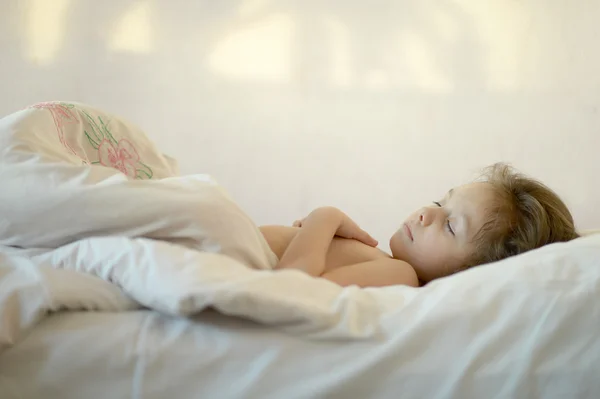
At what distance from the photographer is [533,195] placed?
0.98 metres

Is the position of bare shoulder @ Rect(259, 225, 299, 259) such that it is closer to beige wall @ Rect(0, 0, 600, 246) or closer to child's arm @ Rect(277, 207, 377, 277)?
child's arm @ Rect(277, 207, 377, 277)

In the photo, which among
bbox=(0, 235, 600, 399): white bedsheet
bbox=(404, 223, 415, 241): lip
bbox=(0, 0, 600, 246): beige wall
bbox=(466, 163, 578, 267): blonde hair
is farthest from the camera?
bbox=(0, 0, 600, 246): beige wall

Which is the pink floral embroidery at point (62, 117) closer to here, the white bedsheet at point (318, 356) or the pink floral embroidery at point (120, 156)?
the pink floral embroidery at point (120, 156)

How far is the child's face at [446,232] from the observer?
0.95 meters

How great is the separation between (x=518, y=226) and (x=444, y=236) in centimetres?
12

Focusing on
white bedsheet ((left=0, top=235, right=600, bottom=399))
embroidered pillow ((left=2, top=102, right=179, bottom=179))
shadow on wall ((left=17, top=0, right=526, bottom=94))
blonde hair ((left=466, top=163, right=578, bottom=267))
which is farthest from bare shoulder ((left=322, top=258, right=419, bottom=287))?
shadow on wall ((left=17, top=0, right=526, bottom=94))

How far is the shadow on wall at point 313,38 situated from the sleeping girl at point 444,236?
68 cm

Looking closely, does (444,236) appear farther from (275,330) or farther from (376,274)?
(275,330)

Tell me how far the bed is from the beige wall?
97 centimetres

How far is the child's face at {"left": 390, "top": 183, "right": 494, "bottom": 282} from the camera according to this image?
3.11ft

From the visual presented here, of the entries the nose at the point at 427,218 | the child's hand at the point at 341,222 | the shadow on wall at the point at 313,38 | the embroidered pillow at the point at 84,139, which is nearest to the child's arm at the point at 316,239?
the child's hand at the point at 341,222

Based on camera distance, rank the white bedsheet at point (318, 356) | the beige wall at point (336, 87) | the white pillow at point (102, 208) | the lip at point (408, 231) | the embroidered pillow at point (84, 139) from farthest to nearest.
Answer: the beige wall at point (336, 87) < the lip at point (408, 231) < the embroidered pillow at point (84, 139) < the white pillow at point (102, 208) < the white bedsheet at point (318, 356)

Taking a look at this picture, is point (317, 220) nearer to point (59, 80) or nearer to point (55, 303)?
point (55, 303)

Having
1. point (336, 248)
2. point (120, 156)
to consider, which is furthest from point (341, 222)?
point (120, 156)
